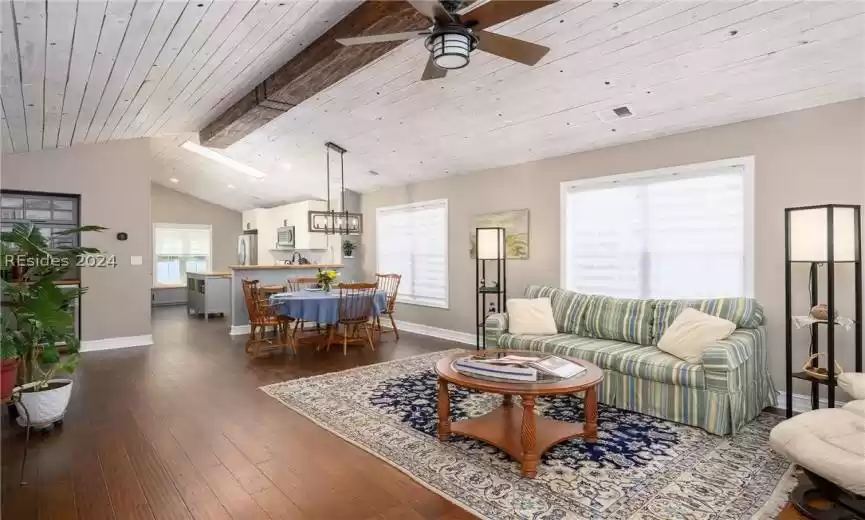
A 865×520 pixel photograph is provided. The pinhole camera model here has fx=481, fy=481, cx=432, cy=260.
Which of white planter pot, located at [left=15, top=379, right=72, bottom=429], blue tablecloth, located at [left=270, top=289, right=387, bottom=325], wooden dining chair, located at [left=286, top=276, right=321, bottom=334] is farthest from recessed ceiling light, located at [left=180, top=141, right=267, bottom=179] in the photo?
white planter pot, located at [left=15, top=379, right=72, bottom=429]

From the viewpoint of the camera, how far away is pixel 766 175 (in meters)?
3.66

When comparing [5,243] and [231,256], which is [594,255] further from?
[231,256]

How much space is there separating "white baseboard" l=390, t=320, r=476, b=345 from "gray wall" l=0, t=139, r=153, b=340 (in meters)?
3.46

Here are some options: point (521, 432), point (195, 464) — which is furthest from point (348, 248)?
point (521, 432)

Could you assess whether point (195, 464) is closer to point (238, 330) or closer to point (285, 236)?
point (238, 330)

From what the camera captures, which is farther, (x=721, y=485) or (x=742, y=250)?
(x=742, y=250)

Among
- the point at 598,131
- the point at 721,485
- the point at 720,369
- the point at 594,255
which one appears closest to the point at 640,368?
the point at 720,369

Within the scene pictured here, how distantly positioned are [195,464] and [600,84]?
3666 mm

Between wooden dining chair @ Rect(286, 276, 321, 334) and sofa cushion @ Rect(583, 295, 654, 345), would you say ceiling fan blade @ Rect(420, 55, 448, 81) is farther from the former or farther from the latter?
wooden dining chair @ Rect(286, 276, 321, 334)

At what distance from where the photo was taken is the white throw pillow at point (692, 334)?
3.28m

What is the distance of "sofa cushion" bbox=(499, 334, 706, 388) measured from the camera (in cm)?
320

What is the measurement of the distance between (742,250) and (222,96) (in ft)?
15.6

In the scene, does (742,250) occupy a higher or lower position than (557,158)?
lower

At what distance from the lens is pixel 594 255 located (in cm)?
489
